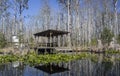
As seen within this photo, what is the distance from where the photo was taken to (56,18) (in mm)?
79875

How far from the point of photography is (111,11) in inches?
2625

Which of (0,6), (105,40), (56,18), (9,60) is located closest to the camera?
(9,60)

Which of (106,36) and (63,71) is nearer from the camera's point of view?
(63,71)

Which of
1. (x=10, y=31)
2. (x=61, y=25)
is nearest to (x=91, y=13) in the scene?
(x=61, y=25)

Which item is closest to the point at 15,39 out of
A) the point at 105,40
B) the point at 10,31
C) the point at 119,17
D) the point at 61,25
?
the point at 105,40

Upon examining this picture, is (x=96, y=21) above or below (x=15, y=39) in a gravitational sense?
above

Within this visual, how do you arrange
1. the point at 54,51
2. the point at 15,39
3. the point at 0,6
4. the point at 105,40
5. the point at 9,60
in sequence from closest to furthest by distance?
1. the point at 9,60
2. the point at 54,51
3. the point at 15,39
4. the point at 105,40
5. the point at 0,6

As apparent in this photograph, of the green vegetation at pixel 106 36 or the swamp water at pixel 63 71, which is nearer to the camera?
the swamp water at pixel 63 71

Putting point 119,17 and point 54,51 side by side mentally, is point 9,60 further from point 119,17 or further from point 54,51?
point 119,17

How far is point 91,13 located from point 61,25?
14131 mm

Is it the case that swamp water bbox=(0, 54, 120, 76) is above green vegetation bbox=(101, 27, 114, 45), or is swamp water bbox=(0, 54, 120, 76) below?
below

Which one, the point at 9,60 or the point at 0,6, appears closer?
the point at 9,60

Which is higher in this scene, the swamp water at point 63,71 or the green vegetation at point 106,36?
the green vegetation at point 106,36

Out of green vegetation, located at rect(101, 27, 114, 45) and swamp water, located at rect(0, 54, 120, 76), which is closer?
swamp water, located at rect(0, 54, 120, 76)
